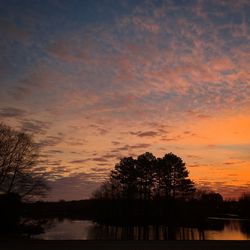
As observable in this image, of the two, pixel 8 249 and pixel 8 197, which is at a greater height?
pixel 8 197

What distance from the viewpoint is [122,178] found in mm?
71250

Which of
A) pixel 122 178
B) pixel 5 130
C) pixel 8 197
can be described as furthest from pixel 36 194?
pixel 122 178

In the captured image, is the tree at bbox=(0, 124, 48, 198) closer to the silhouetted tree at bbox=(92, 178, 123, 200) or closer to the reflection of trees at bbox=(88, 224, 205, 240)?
the reflection of trees at bbox=(88, 224, 205, 240)

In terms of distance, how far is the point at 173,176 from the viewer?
68.6 m

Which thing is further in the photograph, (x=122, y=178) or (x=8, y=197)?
(x=122, y=178)

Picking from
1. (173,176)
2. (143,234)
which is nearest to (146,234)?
(143,234)

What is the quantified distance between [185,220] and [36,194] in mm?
37867

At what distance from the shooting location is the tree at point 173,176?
222 ft

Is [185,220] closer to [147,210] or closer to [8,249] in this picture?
[147,210]

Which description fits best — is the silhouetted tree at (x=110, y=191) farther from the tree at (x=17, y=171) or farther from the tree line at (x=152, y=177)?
the tree at (x=17, y=171)

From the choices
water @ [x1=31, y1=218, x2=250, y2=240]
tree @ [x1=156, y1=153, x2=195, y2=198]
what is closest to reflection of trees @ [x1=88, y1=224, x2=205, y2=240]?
water @ [x1=31, y1=218, x2=250, y2=240]

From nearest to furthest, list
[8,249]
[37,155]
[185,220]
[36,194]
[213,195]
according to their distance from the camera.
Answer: [8,249], [36,194], [37,155], [185,220], [213,195]

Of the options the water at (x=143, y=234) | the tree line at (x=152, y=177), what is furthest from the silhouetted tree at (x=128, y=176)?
the water at (x=143, y=234)

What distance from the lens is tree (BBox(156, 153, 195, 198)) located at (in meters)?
67.7
